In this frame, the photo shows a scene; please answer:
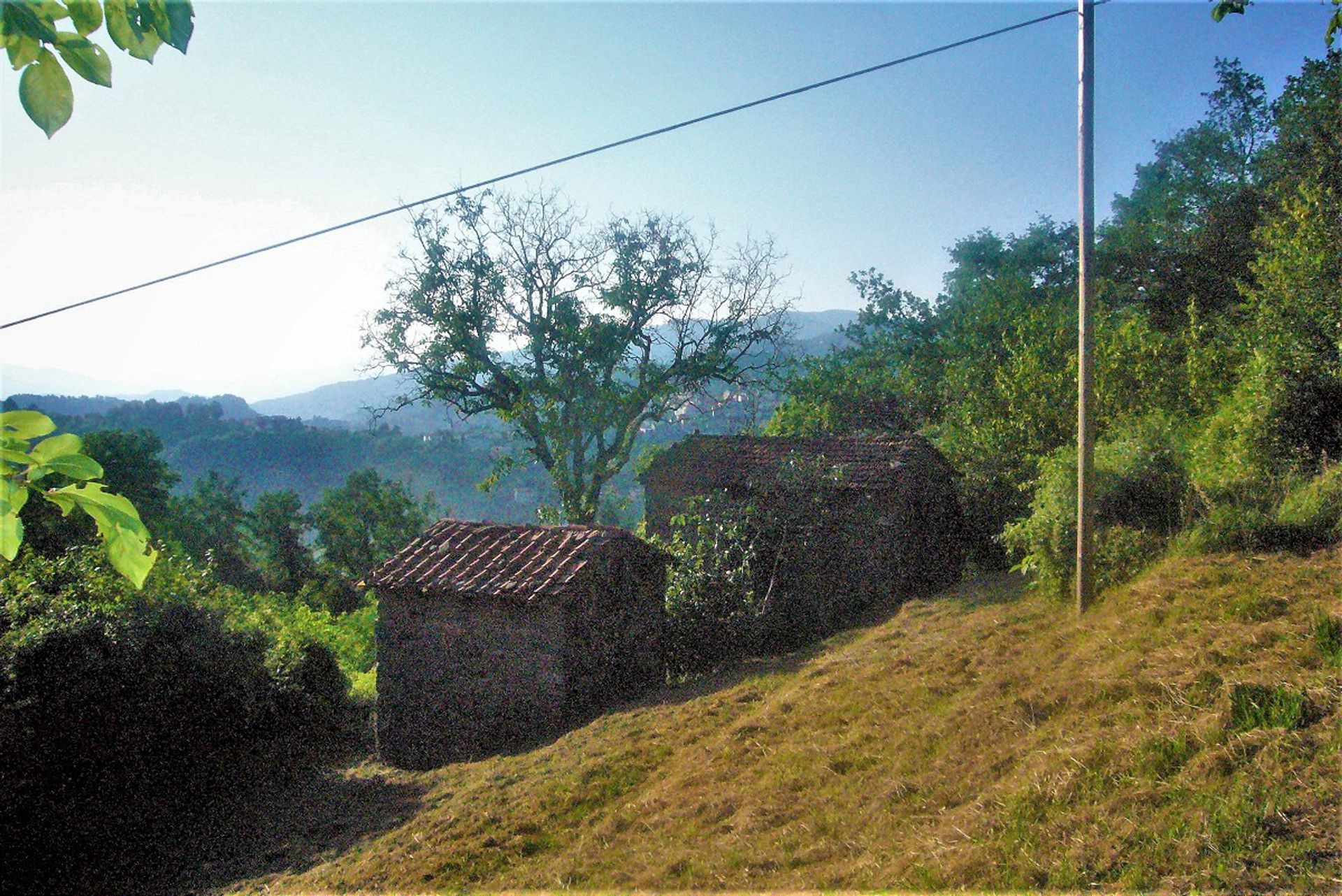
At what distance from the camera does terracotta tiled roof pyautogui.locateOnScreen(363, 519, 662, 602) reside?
45.0 feet

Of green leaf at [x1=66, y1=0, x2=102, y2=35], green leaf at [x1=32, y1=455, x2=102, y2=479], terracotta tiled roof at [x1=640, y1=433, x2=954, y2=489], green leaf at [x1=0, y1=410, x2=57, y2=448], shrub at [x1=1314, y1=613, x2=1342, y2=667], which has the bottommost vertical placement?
shrub at [x1=1314, y1=613, x2=1342, y2=667]

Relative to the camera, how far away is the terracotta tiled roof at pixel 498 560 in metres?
13.7

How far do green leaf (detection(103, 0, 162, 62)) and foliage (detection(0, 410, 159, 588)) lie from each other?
1.00 meters

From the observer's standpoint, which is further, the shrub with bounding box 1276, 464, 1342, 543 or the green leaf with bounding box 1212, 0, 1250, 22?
the shrub with bounding box 1276, 464, 1342, 543

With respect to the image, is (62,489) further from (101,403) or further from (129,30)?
(101,403)

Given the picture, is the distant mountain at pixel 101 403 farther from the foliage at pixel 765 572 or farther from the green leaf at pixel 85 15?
the green leaf at pixel 85 15


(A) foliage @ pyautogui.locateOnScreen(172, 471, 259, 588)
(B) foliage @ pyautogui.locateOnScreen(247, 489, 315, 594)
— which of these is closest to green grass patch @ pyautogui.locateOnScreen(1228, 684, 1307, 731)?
(B) foliage @ pyautogui.locateOnScreen(247, 489, 315, 594)

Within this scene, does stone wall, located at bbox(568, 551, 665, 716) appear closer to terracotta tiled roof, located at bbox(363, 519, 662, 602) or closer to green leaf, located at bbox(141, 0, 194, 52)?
terracotta tiled roof, located at bbox(363, 519, 662, 602)

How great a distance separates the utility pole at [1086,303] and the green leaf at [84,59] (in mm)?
9150

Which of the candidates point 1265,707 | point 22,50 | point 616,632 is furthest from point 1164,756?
point 616,632

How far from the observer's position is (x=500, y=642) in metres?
13.7

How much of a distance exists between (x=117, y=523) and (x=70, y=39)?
3.99 feet

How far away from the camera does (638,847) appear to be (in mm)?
7406

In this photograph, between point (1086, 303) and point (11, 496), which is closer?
point (11, 496)
